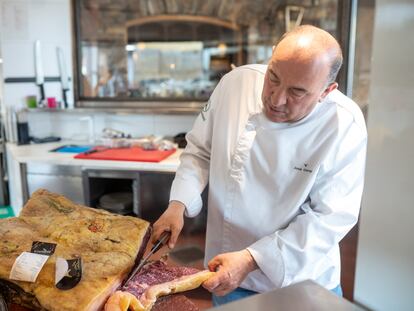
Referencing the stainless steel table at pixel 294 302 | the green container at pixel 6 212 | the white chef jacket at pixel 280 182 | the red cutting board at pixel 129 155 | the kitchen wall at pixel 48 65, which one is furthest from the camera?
the green container at pixel 6 212

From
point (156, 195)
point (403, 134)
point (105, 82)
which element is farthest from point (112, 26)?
point (403, 134)

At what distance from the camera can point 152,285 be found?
2.83 feet

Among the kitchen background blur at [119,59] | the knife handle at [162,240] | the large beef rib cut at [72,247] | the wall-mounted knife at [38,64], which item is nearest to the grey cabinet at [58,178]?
the kitchen background blur at [119,59]

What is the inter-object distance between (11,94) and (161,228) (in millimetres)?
2310

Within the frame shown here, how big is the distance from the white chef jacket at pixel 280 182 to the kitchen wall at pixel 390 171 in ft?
2.56

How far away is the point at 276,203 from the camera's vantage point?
1.07 meters

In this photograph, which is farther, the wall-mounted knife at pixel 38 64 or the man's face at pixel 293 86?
the wall-mounted knife at pixel 38 64

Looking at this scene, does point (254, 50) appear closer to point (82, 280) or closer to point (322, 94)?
point (322, 94)

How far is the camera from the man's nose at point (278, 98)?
0.92 m

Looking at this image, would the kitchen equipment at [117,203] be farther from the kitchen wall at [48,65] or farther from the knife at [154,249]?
the knife at [154,249]

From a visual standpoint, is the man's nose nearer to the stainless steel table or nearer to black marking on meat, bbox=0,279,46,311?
the stainless steel table

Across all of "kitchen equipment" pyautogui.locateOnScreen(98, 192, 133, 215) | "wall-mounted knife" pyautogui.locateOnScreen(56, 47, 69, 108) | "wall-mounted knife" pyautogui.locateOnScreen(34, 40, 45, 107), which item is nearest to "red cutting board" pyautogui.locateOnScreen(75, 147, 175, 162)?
"kitchen equipment" pyautogui.locateOnScreen(98, 192, 133, 215)

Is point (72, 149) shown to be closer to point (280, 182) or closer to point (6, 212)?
point (6, 212)

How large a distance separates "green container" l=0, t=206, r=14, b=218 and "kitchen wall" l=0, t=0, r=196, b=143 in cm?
75
